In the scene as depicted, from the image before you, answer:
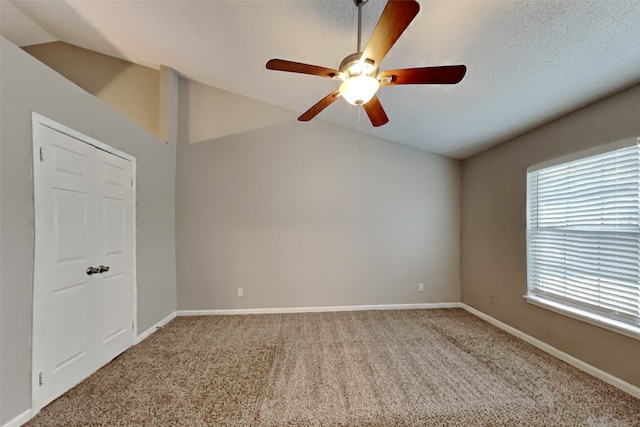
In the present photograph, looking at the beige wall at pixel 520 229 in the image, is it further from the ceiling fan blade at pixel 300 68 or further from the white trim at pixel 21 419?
the white trim at pixel 21 419

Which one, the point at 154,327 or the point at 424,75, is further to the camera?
the point at 154,327

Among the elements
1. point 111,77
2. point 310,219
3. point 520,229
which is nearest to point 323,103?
point 310,219

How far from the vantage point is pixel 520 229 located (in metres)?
3.04

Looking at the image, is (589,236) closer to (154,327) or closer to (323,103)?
(323,103)

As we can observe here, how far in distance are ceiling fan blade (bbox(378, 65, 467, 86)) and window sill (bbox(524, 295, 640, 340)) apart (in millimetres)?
2381

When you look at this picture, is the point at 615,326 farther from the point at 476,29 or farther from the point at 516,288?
the point at 476,29

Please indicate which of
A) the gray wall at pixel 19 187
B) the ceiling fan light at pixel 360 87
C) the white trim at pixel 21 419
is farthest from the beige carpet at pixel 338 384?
the ceiling fan light at pixel 360 87

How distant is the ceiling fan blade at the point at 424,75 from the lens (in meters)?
1.38

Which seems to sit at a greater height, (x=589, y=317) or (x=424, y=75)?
(x=424, y=75)

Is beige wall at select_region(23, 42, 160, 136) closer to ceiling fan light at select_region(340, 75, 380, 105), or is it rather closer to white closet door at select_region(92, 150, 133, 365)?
white closet door at select_region(92, 150, 133, 365)

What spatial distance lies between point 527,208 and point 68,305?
456 cm

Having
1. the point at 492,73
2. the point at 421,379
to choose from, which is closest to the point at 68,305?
the point at 421,379

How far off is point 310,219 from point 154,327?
240cm

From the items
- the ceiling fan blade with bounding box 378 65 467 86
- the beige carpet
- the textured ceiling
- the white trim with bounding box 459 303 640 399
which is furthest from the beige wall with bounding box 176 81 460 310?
the ceiling fan blade with bounding box 378 65 467 86
